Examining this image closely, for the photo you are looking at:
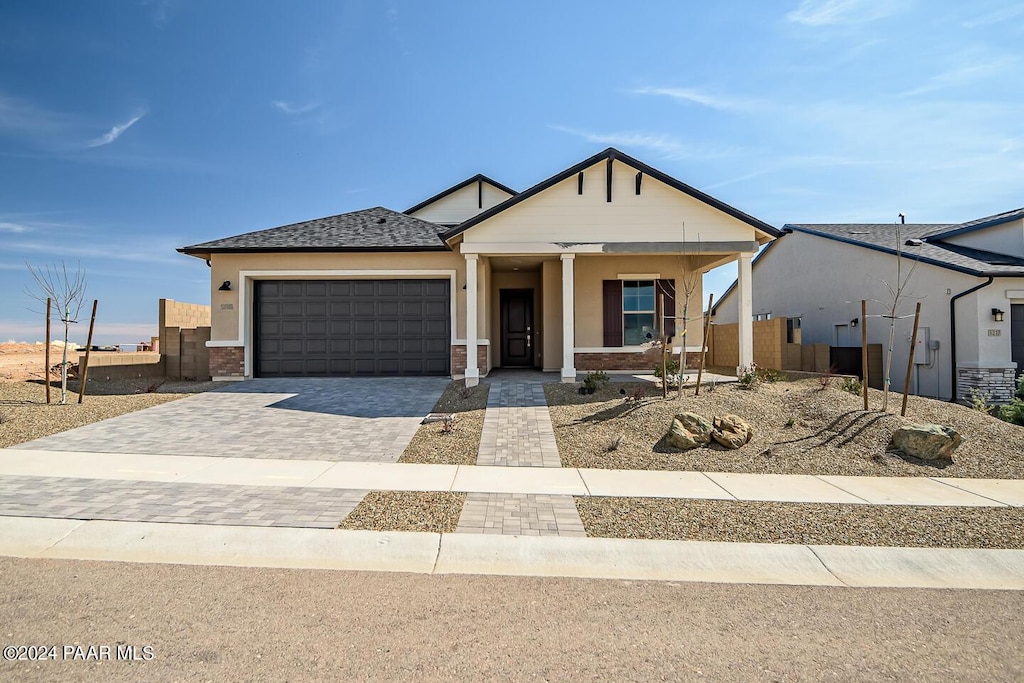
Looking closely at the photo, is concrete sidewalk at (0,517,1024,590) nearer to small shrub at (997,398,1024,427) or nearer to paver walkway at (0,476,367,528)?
paver walkway at (0,476,367,528)

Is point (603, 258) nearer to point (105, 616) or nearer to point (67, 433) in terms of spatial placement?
point (67, 433)

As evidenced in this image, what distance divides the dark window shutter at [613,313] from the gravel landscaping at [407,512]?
392 inches

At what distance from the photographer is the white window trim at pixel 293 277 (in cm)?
1488

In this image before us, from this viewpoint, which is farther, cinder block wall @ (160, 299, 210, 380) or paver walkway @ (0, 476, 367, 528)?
cinder block wall @ (160, 299, 210, 380)

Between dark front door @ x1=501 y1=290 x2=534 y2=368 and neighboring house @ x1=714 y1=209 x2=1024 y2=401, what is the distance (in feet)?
24.8

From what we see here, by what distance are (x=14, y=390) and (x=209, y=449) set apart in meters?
7.64

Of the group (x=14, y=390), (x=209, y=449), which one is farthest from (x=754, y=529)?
(x=14, y=390)

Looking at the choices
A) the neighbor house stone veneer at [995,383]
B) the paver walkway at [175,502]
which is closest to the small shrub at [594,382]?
the paver walkway at [175,502]

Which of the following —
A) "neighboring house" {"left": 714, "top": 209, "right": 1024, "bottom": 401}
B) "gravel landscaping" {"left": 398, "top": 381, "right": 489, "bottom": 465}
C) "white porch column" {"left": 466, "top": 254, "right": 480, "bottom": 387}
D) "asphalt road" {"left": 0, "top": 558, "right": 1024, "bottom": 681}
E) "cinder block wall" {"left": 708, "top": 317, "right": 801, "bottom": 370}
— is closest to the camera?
"asphalt road" {"left": 0, "top": 558, "right": 1024, "bottom": 681}

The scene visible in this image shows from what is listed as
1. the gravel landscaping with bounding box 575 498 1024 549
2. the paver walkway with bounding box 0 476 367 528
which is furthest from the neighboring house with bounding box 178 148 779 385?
the gravel landscaping with bounding box 575 498 1024 549

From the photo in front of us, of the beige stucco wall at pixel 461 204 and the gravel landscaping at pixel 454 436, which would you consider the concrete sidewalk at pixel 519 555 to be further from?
the beige stucco wall at pixel 461 204

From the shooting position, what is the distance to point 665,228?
13219 mm

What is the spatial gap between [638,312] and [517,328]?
4.01 m

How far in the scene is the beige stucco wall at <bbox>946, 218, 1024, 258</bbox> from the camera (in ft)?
53.1
